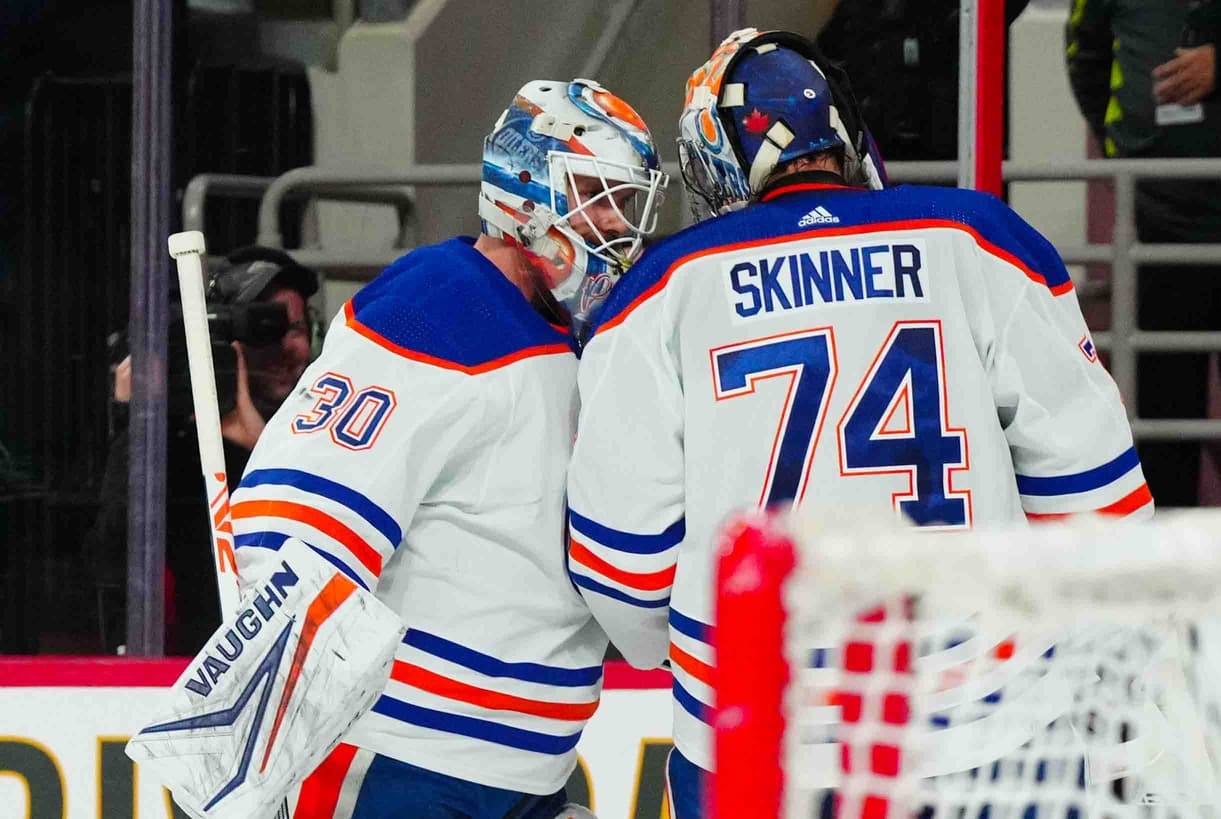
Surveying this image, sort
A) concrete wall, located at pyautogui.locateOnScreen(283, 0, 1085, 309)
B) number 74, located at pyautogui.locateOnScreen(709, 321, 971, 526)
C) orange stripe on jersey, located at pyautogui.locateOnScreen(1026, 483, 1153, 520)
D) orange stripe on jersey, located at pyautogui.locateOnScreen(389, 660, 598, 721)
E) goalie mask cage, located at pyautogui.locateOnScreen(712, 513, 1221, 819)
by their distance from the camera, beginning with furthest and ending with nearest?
concrete wall, located at pyautogui.locateOnScreen(283, 0, 1085, 309), orange stripe on jersey, located at pyautogui.locateOnScreen(389, 660, 598, 721), orange stripe on jersey, located at pyautogui.locateOnScreen(1026, 483, 1153, 520), number 74, located at pyautogui.locateOnScreen(709, 321, 971, 526), goalie mask cage, located at pyautogui.locateOnScreen(712, 513, 1221, 819)

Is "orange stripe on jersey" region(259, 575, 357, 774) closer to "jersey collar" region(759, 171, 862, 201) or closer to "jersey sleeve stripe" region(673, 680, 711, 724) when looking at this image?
"jersey sleeve stripe" region(673, 680, 711, 724)

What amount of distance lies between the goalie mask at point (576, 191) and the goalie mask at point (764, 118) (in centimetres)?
9

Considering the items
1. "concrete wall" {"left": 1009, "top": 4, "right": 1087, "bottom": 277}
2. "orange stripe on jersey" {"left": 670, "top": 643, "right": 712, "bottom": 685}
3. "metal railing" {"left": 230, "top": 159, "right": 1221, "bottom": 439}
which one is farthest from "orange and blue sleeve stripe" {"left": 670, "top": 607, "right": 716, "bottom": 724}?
"concrete wall" {"left": 1009, "top": 4, "right": 1087, "bottom": 277}

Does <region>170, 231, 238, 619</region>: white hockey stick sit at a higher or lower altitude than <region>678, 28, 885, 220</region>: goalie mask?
lower

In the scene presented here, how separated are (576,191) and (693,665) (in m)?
0.57

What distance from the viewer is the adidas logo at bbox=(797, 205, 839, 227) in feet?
6.24

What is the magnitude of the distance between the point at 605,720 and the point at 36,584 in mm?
1117

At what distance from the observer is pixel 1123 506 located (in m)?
1.97

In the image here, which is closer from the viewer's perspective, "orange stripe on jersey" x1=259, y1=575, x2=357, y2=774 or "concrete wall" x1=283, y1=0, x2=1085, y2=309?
"orange stripe on jersey" x1=259, y1=575, x2=357, y2=774

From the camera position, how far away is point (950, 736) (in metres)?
1.68

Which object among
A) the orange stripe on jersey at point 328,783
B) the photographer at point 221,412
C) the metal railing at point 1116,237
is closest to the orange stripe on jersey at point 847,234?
the orange stripe on jersey at point 328,783

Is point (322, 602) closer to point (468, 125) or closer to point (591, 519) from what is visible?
point (591, 519)

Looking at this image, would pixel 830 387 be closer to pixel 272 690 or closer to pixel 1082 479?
pixel 1082 479

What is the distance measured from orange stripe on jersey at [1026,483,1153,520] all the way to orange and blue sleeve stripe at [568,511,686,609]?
0.40m
